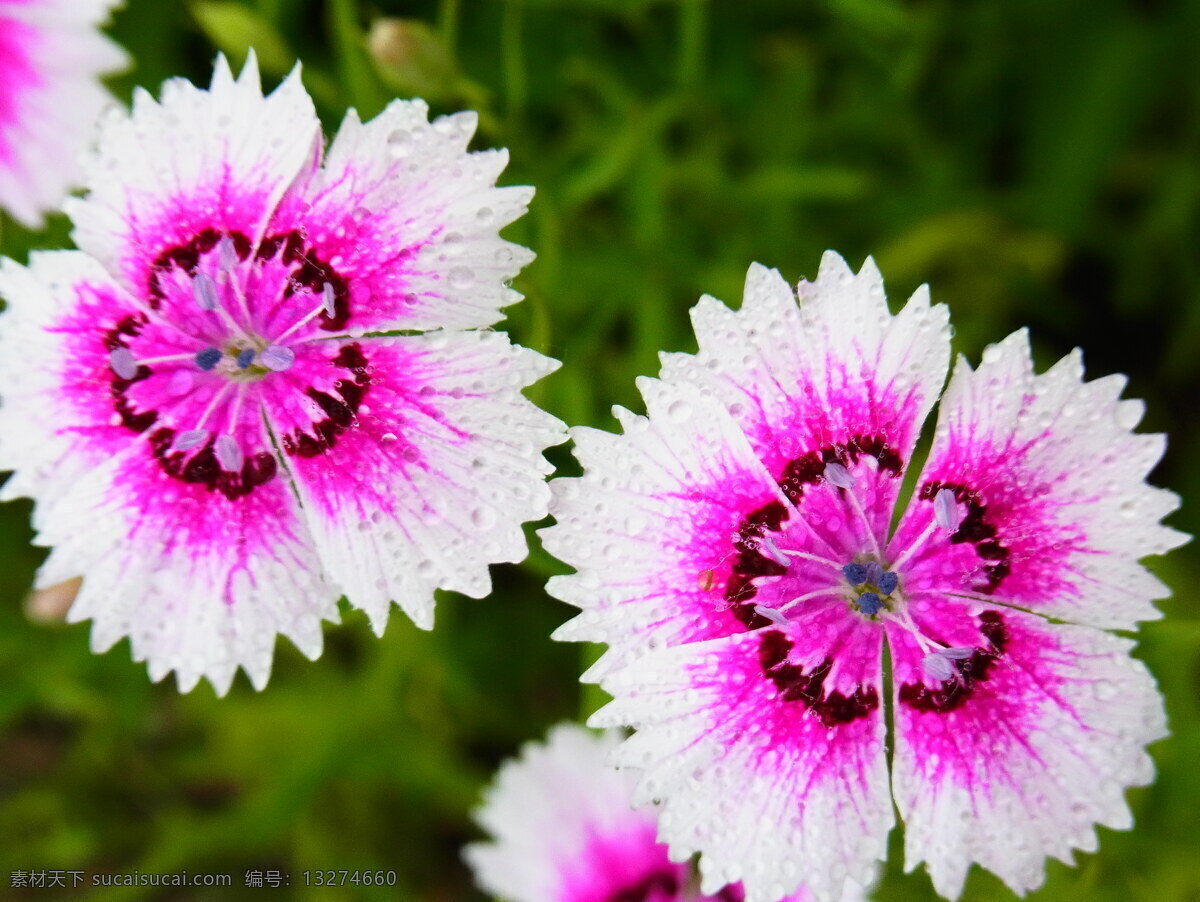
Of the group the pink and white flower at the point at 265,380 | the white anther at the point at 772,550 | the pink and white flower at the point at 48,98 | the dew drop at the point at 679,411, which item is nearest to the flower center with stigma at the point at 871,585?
the white anther at the point at 772,550

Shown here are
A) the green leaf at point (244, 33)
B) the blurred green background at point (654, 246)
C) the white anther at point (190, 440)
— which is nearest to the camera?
the white anther at point (190, 440)

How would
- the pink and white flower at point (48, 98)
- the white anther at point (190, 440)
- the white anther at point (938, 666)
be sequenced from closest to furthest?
the white anther at point (938, 666), the white anther at point (190, 440), the pink and white flower at point (48, 98)

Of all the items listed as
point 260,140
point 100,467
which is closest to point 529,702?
point 100,467

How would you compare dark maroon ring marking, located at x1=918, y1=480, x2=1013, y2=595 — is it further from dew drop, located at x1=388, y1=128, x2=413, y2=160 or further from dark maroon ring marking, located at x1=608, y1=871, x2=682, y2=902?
dark maroon ring marking, located at x1=608, y1=871, x2=682, y2=902

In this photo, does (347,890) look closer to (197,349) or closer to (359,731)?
(359,731)

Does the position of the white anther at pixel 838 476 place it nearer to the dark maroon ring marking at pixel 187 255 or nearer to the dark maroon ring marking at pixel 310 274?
the dark maroon ring marking at pixel 310 274

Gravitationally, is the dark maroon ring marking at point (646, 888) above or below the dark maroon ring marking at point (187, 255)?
below

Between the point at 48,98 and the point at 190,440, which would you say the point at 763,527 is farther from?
the point at 48,98

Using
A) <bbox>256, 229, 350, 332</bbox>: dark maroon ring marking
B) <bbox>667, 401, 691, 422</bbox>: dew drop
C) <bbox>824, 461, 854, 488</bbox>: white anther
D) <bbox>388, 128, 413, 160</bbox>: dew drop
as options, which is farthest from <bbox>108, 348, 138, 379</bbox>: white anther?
<bbox>824, 461, 854, 488</bbox>: white anther
